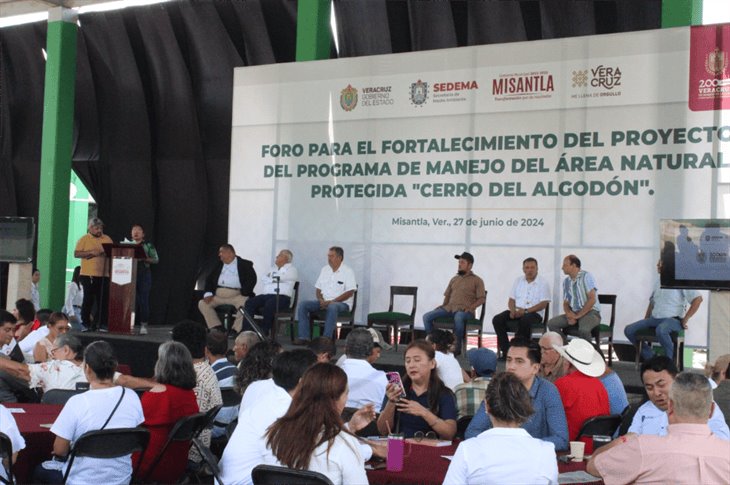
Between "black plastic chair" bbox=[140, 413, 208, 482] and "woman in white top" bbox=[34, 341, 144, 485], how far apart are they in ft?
0.49

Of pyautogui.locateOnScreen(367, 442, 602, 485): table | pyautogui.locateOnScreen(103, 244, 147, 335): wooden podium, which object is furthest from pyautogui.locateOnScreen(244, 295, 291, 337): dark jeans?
pyautogui.locateOnScreen(367, 442, 602, 485): table

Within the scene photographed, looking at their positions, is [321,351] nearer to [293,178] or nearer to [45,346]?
[45,346]

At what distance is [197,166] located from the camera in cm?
1254

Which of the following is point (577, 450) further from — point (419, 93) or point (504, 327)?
point (419, 93)

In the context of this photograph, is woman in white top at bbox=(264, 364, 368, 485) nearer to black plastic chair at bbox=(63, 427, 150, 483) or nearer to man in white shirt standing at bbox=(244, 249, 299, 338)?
black plastic chair at bbox=(63, 427, 150, 483)

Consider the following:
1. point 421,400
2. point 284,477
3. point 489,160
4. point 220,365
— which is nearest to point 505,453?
point 284,477

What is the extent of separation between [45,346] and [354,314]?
3753 mm

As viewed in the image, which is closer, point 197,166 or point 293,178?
point 293,178

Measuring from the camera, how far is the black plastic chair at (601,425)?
14.0ft

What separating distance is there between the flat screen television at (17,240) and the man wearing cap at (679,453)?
879 centimetres

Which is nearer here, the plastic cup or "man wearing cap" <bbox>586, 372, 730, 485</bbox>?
"man wearing cap" <bbox>586, 372, 730, 485</bbox>

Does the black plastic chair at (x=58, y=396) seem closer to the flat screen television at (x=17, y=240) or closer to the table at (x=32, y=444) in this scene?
the table at (x=32, y=444)

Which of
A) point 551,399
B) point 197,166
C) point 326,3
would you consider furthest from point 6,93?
point 551,399

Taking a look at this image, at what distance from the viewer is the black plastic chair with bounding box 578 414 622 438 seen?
4273 mm
